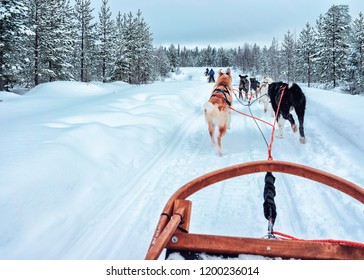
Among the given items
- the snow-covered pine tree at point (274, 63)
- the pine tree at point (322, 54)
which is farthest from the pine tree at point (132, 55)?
the snow-covered pine tree at point (274, 63)

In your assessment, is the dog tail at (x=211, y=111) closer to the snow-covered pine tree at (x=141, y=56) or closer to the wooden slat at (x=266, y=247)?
the wooden slat at (x=266, y=247)

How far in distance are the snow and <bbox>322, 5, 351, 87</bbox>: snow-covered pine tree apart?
2775cm

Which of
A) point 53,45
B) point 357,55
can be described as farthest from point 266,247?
point 357,55

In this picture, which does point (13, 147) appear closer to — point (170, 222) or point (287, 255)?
point (170, 222)

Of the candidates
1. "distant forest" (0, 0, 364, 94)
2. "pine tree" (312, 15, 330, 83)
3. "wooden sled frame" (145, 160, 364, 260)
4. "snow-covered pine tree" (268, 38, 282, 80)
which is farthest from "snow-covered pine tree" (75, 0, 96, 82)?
"snow-covered pine tree" (268, 38, 282, 80)

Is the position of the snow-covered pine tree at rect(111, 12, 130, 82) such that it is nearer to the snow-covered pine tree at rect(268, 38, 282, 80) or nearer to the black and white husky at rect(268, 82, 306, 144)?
the black and white husky at rect(268, 82, 306, 144)

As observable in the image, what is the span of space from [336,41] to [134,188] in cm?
3284

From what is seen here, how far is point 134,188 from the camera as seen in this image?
12.6ft

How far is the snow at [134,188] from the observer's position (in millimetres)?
2664

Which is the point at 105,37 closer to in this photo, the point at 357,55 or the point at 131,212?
the point at 357,55

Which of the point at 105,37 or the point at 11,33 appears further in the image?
the point at 105,37

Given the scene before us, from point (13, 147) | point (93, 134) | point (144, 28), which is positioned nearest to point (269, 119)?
point (93, 134)

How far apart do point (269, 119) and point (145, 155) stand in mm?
4908

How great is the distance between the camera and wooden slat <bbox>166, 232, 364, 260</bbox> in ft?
4.50
